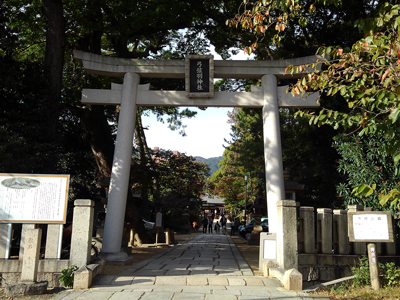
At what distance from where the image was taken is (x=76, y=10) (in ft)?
38.9

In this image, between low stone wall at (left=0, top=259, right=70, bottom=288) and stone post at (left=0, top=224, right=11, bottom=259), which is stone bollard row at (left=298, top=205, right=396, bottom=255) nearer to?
low stone wall at (left=0, top=259, right=70, bottom=288)

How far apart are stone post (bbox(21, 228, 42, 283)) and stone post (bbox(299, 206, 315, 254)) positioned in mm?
5088

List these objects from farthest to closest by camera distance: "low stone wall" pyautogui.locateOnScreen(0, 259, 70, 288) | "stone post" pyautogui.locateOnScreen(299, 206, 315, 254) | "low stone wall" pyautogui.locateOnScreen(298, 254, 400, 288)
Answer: "stone post" pyautogui.locateOnScreen(299, 206, 315, 254) → "low stone wall" pyautogui.locateOnScreen(298, 254, 400, 288) → "low stone wall" pyautogui.locateOnScreen(0, 259, 70, 288)

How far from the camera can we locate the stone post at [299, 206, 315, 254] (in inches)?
275

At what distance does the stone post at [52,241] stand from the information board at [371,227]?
17.7 ft

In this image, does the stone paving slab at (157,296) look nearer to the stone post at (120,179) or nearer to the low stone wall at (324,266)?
the low stone wall at (324,266)

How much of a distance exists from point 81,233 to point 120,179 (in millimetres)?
2876

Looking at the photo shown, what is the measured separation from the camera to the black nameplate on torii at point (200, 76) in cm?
976

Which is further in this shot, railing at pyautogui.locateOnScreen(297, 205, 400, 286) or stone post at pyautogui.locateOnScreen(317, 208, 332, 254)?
stone post at pyautogui.locateOnScreen(317, 208, 332, 254)

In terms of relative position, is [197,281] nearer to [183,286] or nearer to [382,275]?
[183,286]

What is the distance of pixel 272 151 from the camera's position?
30.9 feet

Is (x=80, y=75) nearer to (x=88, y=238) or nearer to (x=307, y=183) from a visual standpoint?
(x=88, y=238)

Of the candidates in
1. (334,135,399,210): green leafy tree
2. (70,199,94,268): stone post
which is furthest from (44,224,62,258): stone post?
(334,135,399,210): green leafy tree

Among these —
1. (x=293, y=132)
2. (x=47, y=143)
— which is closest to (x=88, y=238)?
(x=47, y=143)
